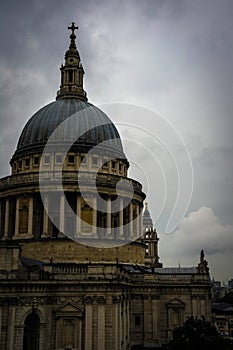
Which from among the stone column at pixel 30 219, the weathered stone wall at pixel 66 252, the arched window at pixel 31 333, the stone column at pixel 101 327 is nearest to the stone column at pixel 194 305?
the weathered stone wall at pixel 66 252

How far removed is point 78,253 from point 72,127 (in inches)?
688

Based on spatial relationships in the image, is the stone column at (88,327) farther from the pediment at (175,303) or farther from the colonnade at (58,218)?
the pediment at (175,303)

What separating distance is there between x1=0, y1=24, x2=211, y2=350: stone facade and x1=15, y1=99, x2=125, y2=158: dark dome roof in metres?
0.16

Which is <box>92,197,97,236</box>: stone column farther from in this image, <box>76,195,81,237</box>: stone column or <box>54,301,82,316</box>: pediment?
<box>54,301,82,316</box>: pediment

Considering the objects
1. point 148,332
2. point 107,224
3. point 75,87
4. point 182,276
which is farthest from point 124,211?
point 75,87

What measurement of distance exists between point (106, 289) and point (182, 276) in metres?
15.7

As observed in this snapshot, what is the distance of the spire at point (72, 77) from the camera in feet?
225

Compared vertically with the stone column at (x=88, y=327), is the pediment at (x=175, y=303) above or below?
above

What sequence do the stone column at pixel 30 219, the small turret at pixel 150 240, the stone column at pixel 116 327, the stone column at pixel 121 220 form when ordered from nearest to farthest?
the stone column at pixel 116 327 → the stone column at pixel 30 219 → the stone column at pixel 121 220 → the small turret at pixel 150 240

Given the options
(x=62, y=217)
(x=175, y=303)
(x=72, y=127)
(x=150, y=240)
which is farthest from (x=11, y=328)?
(x=150, y=240)

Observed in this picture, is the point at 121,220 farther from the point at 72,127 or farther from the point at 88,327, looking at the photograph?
the point at 88,327

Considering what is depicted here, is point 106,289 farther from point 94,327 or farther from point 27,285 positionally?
point 27,285

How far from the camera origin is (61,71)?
70500mm

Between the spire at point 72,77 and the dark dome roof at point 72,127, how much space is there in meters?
1.61
